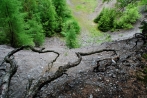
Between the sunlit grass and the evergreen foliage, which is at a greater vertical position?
the sunlit grass

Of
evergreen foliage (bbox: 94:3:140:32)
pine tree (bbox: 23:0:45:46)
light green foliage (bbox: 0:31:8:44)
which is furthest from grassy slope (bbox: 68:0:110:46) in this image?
light green foliage (bbox: 0:31:8:44)

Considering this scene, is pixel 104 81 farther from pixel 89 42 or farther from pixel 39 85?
pixel 89 42

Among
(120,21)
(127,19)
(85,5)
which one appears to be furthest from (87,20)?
(127,19)

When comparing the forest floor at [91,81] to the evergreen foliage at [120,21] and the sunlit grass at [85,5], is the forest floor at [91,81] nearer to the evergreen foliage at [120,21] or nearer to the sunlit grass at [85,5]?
the evergreen foliage at [120,21]

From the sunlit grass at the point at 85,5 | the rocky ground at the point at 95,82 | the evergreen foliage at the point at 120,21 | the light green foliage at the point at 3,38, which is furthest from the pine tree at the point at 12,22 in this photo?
the sunlit grass at the point at 85,5

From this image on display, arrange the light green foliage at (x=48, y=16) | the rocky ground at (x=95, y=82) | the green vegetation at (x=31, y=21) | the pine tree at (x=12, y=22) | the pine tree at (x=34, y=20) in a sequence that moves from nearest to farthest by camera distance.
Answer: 1. the rocky ground at (x=95, y=82)
2. the pine tree at (x=12, y=22)
3. the green vegetation at (x=31, y=21)
4. the pine tree at (x=34, y=20)
5. the light green foliage at (x=48, y=16)

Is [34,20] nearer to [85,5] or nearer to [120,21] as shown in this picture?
[120,21]

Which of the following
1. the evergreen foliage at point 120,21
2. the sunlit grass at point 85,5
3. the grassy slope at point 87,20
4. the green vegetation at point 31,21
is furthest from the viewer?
the sunlit grass at point 85,5

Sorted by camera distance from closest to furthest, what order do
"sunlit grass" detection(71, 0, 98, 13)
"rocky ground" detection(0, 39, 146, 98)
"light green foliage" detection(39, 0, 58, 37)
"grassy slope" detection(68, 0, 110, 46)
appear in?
"rocky ground" detection(0, 39, 146, 98), "light green foliage" detection(39, 0, 58, 37), "grassy slope" detection(68, 0, 110, 46), "sunlit grass" detection(71, 0, 98, 13)

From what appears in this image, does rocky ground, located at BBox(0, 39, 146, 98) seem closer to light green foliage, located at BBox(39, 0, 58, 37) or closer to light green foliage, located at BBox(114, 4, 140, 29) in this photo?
light green foliage, located at BBox(39, 0, 58, 37)
